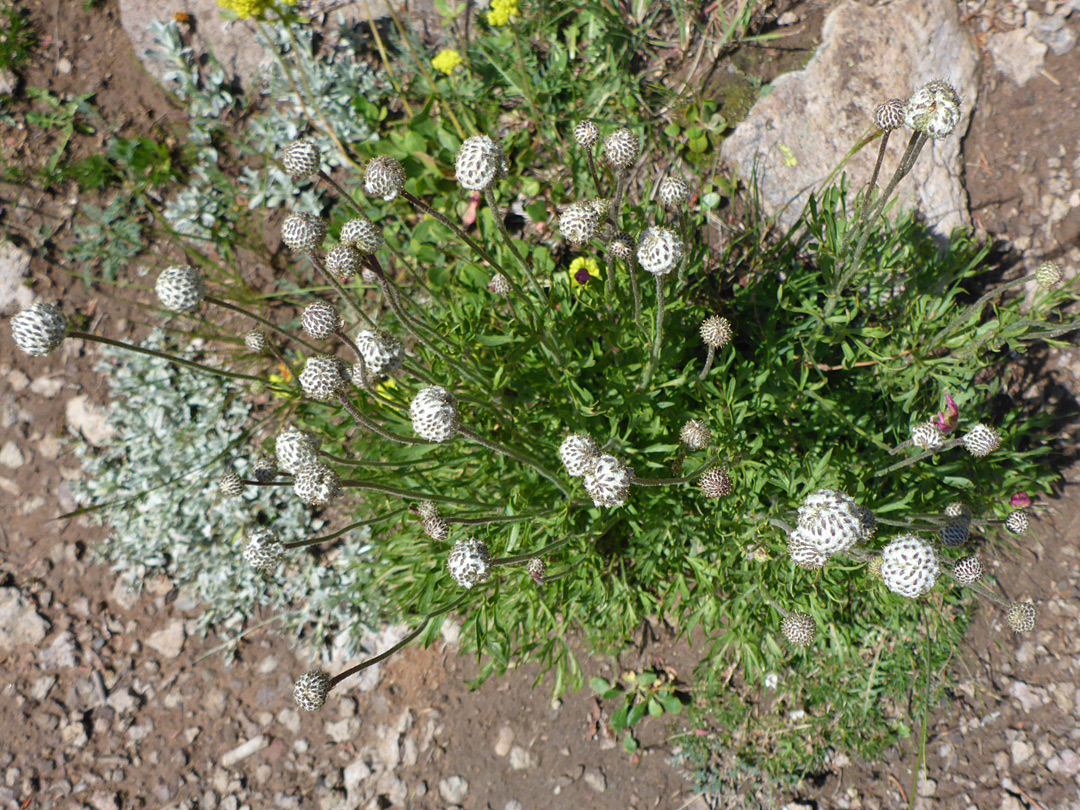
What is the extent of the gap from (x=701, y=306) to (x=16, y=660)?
5.90 meters

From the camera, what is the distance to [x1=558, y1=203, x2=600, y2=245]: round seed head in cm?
286

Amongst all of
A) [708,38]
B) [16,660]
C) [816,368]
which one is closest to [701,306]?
[816,368]

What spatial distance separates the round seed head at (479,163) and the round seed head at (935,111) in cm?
159

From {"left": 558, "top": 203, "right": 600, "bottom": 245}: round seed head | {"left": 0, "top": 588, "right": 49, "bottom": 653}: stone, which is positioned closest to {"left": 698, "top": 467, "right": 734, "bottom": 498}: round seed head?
{"left": 558, "top": 203, "right": 600, "bottom": 245}: round seed head

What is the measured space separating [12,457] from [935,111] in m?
6.73

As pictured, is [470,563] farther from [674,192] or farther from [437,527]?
[674,192]

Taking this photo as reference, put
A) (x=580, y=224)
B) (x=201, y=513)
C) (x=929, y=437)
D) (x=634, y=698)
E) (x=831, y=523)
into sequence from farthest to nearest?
(x=201, y=513), (x=634, y=698), (x=929, y=437), (x=580, y=224), (x=831, y=523)

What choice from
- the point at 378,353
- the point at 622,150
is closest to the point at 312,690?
the point at 378,353

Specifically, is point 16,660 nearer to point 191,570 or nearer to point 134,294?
point 191,570

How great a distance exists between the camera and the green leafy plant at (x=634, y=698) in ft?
14.9

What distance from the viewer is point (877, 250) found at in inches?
143

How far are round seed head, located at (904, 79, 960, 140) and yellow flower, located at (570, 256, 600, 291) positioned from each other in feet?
5.43

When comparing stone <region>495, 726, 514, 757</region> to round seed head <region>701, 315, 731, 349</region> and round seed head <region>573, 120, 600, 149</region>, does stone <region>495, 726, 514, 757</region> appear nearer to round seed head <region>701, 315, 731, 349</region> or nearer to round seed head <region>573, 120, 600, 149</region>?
round seed head <region>701, 315, 731, 349</region>

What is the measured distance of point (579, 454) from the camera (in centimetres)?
282
